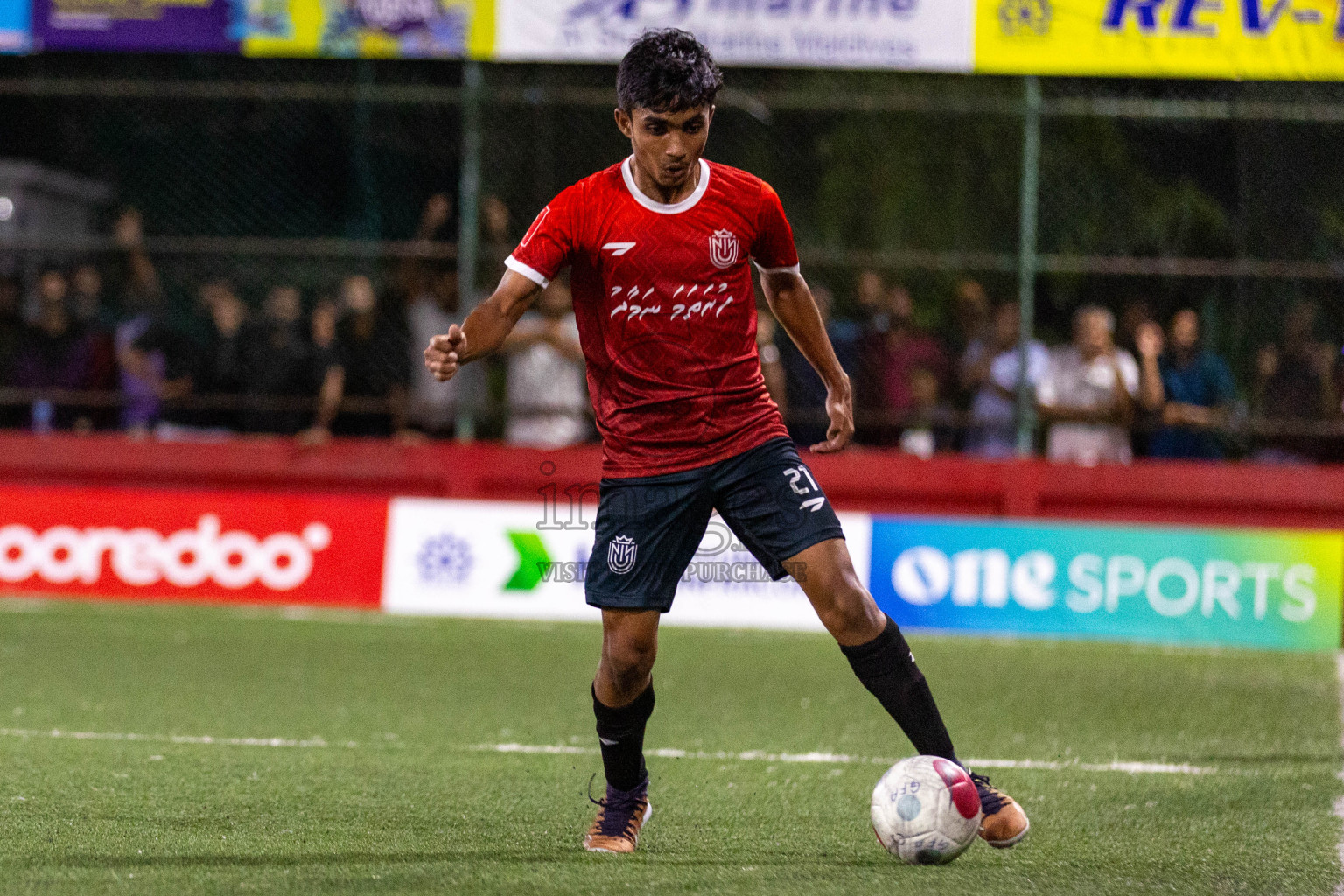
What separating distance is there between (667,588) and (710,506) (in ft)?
0.83

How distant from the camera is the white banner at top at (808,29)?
10.9 m

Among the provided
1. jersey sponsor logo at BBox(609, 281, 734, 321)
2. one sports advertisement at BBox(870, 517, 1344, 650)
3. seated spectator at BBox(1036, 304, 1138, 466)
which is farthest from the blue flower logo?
jersey sponsor logo at BBox(609, 281, 734, 321)

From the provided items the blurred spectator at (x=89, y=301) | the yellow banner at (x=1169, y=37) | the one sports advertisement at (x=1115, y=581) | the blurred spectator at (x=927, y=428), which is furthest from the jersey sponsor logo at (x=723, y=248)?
the blurred spectator at (x=89, y=301)

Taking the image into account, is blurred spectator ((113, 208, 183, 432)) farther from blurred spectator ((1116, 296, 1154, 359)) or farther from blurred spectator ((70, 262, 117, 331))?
blurred spectator ((1116, 296, 1154, 359))


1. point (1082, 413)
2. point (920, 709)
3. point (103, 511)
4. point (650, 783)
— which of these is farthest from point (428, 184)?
point (920, 709)

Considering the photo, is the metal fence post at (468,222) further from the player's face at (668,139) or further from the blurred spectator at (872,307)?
the player's face at (668,139)

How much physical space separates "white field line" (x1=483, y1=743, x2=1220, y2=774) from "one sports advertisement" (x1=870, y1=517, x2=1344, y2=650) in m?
4.11

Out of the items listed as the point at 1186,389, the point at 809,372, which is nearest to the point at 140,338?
the point at 809,372

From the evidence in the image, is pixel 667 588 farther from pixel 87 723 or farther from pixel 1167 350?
pixel 1167 350

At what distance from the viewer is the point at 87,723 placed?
6512 millimetres

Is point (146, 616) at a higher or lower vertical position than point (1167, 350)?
lower

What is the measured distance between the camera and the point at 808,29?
10914 millimetres

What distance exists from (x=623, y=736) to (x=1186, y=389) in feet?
25.0

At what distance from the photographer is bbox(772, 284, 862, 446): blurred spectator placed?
1124 centimetres
